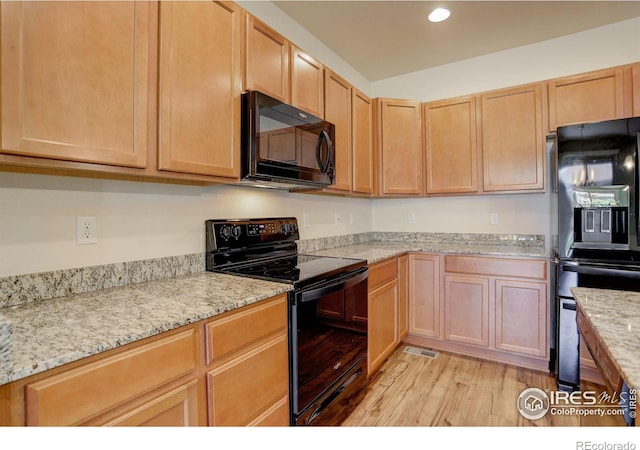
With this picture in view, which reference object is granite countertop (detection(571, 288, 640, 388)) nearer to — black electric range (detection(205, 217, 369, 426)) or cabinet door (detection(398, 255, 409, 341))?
black electric range (detection(205, 217, 369, 426))

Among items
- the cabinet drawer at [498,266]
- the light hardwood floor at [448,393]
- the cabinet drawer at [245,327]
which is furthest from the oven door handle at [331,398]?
the cabinet drawer at [498,266]

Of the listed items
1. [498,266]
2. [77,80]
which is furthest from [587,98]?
[77,80]

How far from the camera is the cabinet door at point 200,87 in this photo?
1.30m

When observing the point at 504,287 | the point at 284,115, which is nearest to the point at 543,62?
the point at 504,287

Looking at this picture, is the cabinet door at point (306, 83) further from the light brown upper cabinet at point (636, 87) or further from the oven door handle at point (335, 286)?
the light brown upper cabinet at point (636, 87)

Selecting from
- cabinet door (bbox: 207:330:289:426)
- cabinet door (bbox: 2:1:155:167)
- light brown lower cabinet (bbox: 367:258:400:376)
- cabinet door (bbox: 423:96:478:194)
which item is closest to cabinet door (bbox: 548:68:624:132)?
cabinet door (bbox: 423:96:478:194)

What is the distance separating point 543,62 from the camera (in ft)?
9.11

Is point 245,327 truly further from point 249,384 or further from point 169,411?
point 169,411

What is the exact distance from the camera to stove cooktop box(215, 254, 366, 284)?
5.19 feet

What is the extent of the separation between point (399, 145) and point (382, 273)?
1278 mm

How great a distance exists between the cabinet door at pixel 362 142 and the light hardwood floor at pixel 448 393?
4.71ft

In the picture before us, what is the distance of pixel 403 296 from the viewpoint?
274 cm

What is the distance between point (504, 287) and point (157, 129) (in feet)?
8.08

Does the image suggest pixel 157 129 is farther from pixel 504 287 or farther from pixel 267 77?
pixel 504 287
